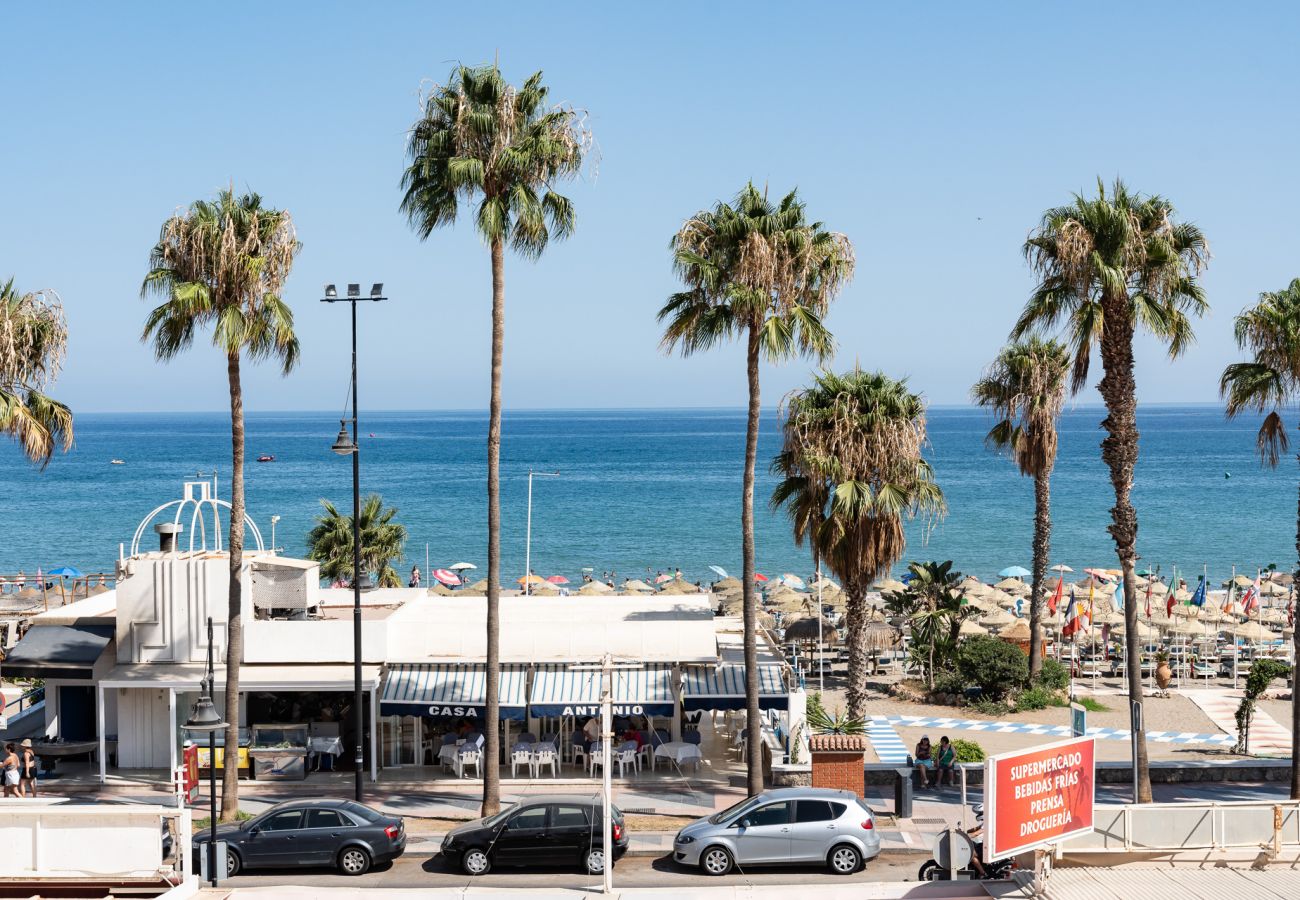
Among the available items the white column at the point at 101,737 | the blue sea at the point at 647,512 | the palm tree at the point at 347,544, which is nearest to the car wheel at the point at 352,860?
the white column at the point at 101,737

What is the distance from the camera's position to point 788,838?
20375mm

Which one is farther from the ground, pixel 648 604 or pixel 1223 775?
pixel 648 604

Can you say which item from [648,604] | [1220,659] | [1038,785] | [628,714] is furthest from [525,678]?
[1220,659]

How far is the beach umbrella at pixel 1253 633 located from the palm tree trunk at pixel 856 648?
63.7 feet

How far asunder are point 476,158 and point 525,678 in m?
10.5

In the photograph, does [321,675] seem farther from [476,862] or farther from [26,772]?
[476,862]

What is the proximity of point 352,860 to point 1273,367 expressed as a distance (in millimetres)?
18472

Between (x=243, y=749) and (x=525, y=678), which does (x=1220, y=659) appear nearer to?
(x=525, y=678)

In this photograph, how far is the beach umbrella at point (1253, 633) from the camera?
42219 millimetres

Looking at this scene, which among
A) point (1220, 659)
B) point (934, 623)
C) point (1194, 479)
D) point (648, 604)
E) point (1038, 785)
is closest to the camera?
point (1038, 785)

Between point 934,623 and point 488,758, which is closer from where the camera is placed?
point 488,758

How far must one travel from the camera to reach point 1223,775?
1056 inches

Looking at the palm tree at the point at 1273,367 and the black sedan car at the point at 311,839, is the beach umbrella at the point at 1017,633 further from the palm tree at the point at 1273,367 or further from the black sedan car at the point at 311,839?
the black sedan car at the point at 311,839

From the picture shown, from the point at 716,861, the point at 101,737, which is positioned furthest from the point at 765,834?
the point at 101,737
